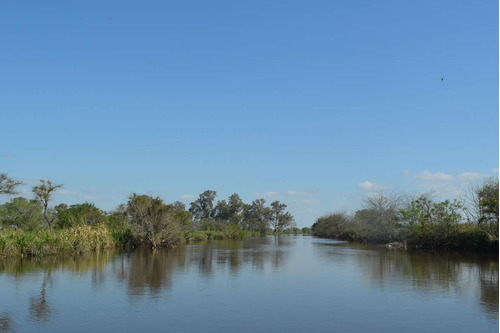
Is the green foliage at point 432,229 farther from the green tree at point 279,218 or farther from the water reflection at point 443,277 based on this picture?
the green tree at point 279,218

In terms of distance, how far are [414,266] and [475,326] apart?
39.6ft

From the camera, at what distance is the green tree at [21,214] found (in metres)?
46.8

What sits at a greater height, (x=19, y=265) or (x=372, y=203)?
(x=372, y=203)

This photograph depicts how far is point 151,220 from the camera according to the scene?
33625 millimetres

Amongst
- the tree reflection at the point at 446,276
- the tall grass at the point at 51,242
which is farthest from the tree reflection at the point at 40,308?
the tall grass at the point at 51,242

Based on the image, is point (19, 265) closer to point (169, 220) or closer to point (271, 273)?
point (271, 273)

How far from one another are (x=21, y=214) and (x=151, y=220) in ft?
71.2

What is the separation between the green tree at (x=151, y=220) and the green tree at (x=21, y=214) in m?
18.5

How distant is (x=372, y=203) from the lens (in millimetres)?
47562

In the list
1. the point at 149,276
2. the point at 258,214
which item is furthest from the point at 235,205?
the point at 149,276

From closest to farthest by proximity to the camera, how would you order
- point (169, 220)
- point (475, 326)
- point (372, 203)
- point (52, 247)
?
1. point (475, 326)
2. point (52, 247)
3. point (169, 220)
4. point (372, 203)

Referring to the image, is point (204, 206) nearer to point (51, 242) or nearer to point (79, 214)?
point (79, 214)

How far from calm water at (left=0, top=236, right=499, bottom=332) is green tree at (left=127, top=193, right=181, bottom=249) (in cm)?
1295

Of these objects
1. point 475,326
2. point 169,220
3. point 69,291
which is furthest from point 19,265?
point 475,326
